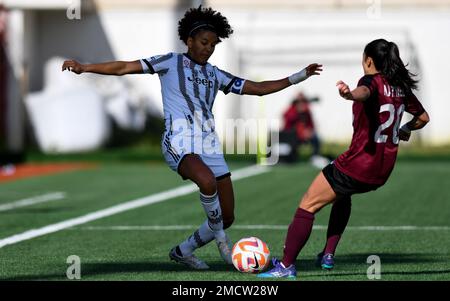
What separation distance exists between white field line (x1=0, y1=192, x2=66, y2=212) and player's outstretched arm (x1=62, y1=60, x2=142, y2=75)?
6.88 meters

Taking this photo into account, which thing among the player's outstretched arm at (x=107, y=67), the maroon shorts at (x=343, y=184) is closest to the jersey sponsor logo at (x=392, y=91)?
the maroon shorts at (x=343, y=184)

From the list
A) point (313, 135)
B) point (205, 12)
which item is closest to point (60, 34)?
point (313, 135)

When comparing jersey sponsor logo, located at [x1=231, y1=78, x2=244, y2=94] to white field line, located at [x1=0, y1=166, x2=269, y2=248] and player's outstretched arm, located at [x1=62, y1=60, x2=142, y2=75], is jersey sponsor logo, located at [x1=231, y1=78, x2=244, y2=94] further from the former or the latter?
white field line, located at [x1=0, y1=166, x2=269, y2=248]

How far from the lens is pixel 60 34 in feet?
110

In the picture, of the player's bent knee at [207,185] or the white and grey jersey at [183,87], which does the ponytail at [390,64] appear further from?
the player's bent knee at [207,185]

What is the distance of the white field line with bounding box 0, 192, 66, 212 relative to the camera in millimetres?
16344

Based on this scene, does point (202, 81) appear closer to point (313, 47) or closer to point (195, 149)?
point (195, 149)

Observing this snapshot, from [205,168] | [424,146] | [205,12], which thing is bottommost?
[424,146]

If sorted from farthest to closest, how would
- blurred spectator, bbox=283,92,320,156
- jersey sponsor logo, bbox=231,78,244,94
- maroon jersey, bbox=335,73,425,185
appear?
blurred spectator, bbox=283,92,320,156, jersey sponsor logo, bbox=231,78,244,94, maroon jersey, bbox=335,73,425,185

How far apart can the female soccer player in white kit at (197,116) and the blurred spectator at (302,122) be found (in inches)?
701

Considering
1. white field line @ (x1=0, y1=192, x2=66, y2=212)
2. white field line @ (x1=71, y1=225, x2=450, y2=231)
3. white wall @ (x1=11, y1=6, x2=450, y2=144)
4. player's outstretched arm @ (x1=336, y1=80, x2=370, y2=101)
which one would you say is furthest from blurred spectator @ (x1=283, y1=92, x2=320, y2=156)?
player's outstretched arm @ (x1=336, y1=80, x2=370, y2=101)

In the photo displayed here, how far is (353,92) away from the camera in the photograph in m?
8.61
